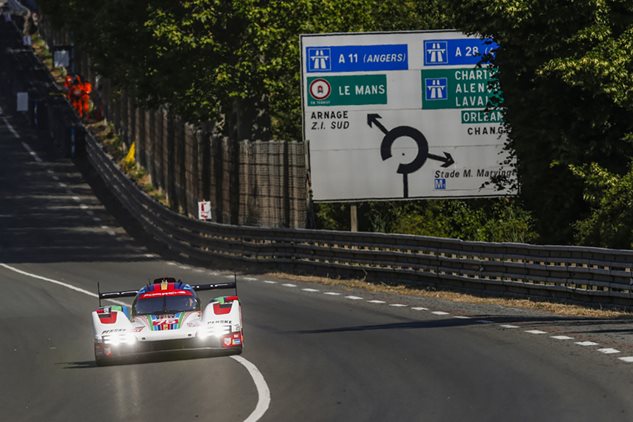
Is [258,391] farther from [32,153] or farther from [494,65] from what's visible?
[32,153]

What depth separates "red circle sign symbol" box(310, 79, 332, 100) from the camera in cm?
3853

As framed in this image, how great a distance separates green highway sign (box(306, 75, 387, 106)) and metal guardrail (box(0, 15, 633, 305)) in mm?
3378

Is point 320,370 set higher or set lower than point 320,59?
lower

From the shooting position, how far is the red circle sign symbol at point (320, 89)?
38.5 metres

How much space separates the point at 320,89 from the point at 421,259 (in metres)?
7.00

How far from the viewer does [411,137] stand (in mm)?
39188

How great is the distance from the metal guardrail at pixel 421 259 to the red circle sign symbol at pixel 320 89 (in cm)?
341

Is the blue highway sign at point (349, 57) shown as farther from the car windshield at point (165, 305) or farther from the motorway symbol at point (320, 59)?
the car windshield at point (165, 305)

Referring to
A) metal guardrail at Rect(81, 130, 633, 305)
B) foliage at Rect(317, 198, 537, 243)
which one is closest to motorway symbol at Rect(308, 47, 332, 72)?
metal guardrail at Rect(81, 130, 633, 305)

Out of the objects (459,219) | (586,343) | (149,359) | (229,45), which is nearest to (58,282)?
(459,219)

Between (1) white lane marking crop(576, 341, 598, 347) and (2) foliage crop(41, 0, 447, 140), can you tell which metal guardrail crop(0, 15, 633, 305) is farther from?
(2) foliage crop(41, 0, 447, 140)

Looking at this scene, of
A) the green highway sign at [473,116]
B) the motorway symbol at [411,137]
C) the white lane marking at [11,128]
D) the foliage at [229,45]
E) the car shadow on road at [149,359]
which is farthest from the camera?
the white lane marking at [11,128]

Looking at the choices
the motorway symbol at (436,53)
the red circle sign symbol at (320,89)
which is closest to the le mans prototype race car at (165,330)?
the red circle sign symbol at (320,89)

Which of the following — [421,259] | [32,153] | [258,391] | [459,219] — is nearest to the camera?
[258,391]
